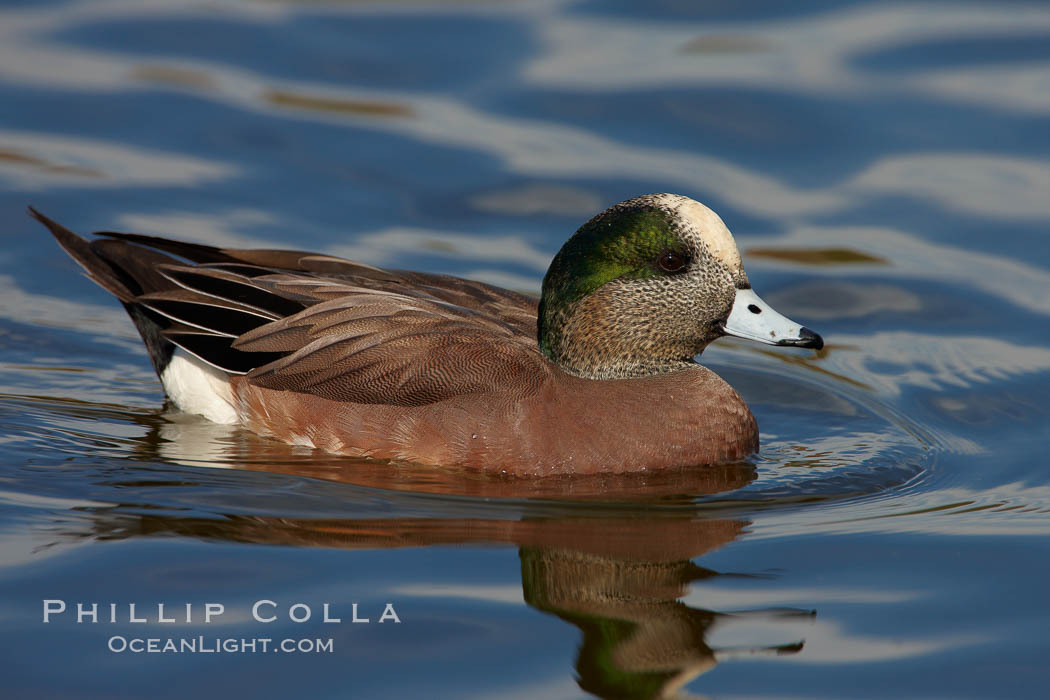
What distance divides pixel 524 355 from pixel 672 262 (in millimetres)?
696

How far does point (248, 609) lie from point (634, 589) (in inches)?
48.7

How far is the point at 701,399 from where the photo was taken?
20.1 ft

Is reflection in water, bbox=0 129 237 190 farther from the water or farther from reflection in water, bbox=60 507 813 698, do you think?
reflection in water, bbox=60 507 813 698

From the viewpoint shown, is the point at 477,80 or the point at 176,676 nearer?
the point at 176,676

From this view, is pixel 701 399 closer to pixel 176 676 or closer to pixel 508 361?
pixel 508 361

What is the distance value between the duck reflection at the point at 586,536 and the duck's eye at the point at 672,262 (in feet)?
2.68

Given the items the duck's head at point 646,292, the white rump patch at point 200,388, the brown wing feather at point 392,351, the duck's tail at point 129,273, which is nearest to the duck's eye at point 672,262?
the duck's head at point 646,292

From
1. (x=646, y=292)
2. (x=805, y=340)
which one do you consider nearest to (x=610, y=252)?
(x=646, y=292)

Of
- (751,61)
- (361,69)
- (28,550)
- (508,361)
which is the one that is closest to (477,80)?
(361,69)

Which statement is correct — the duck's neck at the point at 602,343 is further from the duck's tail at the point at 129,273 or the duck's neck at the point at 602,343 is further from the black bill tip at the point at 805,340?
the duck's tail at the point at 129,273

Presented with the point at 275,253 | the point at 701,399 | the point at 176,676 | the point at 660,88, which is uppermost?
the point at 660,88

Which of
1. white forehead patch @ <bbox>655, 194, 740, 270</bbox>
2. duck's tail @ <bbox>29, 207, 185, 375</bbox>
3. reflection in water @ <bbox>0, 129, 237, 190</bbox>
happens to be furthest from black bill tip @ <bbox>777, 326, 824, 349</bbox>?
reflection in water @ <bbox>0, 129, 237, 190</bbox>

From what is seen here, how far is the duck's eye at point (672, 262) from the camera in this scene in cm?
604

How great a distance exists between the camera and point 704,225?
19.6 ft
